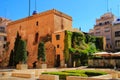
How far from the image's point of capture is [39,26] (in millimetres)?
43562

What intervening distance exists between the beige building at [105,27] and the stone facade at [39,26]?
13873mm

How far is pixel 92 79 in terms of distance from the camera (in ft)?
45.0

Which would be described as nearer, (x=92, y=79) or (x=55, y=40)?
(x=92, y=79)

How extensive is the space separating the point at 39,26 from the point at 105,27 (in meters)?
21.8

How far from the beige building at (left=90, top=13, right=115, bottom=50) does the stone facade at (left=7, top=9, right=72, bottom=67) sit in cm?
1387

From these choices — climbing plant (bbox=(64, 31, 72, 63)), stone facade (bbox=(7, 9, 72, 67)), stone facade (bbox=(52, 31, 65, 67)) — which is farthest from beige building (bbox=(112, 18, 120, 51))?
stone facade (bbox=(52, 31, 65, 67))

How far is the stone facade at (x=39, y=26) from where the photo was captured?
41.2 metres

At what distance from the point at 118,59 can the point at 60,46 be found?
12.0m

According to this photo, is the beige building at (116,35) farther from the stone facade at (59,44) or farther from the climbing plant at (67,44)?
the stone facade at (59,44)

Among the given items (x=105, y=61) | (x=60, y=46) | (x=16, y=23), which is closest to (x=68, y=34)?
(x=60, y=46)

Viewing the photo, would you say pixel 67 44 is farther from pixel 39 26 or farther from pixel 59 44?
pixel 39 26

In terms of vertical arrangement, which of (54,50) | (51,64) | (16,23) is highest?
(16,23)

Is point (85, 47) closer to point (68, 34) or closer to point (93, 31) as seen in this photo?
point (68, 34)

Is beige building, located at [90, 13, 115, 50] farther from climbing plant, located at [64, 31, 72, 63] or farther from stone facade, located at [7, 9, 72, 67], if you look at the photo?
climbing plant, located at [64, 31, 72, 63]
